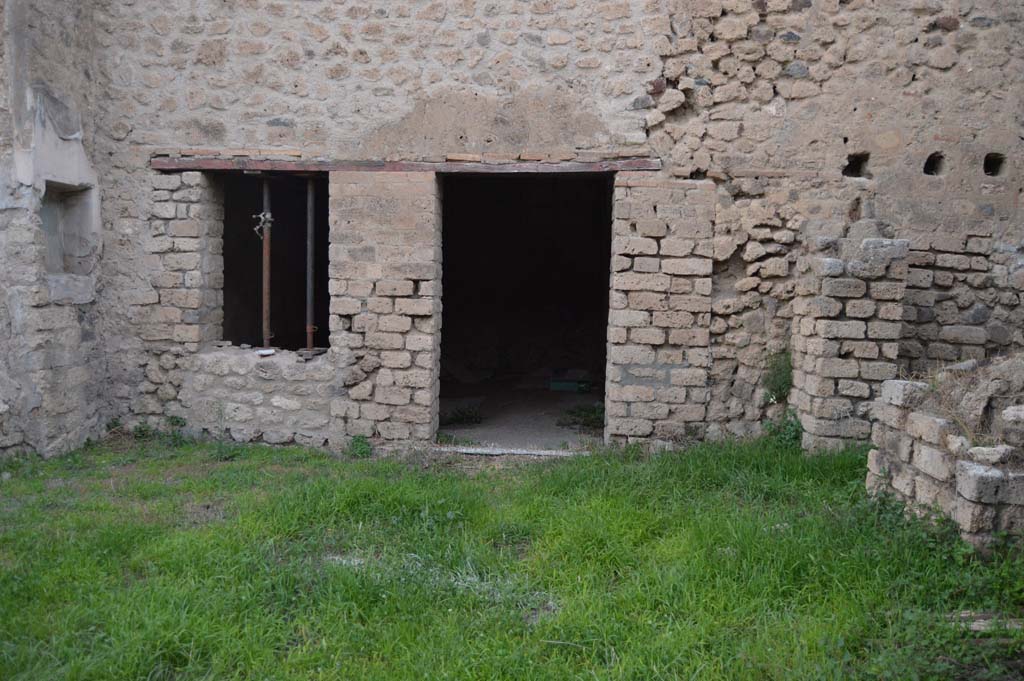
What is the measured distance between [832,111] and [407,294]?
147 inches

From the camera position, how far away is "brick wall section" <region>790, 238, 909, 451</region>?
553 centimetres

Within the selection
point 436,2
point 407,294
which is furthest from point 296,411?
point 436,2

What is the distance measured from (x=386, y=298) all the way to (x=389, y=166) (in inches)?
43.1

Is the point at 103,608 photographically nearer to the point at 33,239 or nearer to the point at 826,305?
the point at 33,239

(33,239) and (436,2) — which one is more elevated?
(436,2)

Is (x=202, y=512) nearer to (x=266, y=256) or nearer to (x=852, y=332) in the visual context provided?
(x=266, y=256)

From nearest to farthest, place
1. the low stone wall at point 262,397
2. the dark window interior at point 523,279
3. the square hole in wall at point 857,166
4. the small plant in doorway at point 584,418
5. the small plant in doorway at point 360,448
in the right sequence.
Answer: the square hole in wall at point 857,166, the small plant in doorway at point 360,448, the low stone wall at point 262,397, the small plant in doorway at point 584,418, the dark window interior at point 523,279

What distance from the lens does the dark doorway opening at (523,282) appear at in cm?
1118

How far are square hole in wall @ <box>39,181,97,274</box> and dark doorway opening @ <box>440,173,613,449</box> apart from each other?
5.02m

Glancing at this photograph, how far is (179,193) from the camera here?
21.5 feet

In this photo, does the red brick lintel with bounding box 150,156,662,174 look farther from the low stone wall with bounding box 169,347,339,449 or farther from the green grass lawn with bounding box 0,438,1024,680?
the green grass lawn with bounding box 0,438,1024,680

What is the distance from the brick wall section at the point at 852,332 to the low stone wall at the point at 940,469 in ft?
3.46

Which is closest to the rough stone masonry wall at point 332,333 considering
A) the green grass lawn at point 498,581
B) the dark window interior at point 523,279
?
the green grass lawn at point 498,581

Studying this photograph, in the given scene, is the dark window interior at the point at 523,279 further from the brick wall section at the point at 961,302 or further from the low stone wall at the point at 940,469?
the low stone wall at the point at 940,469
